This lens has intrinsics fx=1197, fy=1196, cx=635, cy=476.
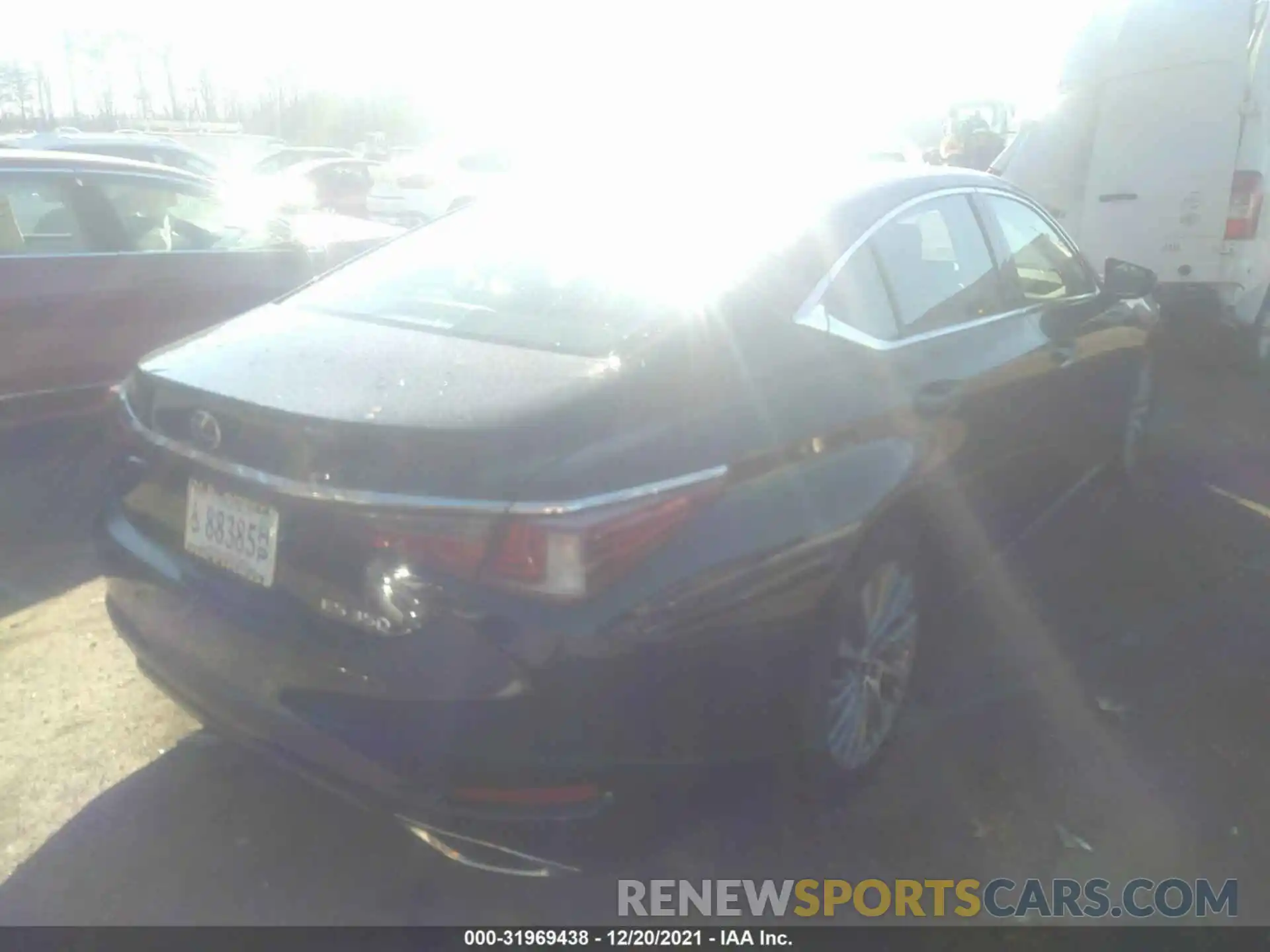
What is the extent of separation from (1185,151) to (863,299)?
5736 millimetres

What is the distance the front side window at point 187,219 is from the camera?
5.91 meters

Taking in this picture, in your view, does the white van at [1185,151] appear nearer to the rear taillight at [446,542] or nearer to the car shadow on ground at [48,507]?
the car shadow on ground at [48,507]

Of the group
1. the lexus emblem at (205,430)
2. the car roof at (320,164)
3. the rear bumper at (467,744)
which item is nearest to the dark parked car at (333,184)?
the car roof at (320,164)

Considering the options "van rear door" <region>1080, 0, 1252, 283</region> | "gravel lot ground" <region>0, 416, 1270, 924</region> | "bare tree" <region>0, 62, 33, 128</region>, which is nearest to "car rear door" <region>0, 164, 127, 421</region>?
"gravel lot ground" <region>0, 416, 1270, 924</region>

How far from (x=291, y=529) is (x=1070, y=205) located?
25.3ft

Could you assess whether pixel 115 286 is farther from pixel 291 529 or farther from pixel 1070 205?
pixel 1070 205

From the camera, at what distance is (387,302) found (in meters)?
3.16

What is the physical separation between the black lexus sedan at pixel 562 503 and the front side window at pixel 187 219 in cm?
295

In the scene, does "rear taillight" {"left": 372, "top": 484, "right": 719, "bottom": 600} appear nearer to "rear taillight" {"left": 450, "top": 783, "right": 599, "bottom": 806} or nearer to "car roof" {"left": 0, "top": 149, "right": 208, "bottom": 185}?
"rear taillight" {"left": 450, "top": 783, "right": 599, "bottom": 806}

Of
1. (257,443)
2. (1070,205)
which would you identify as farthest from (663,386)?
(1070,205)

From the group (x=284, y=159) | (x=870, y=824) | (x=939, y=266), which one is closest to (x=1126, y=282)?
(x=939, y=266)

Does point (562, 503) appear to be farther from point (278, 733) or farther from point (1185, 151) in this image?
point (1185, 151)

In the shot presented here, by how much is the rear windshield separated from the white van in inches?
230

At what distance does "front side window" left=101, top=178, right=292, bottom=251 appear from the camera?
5914 millimetres
